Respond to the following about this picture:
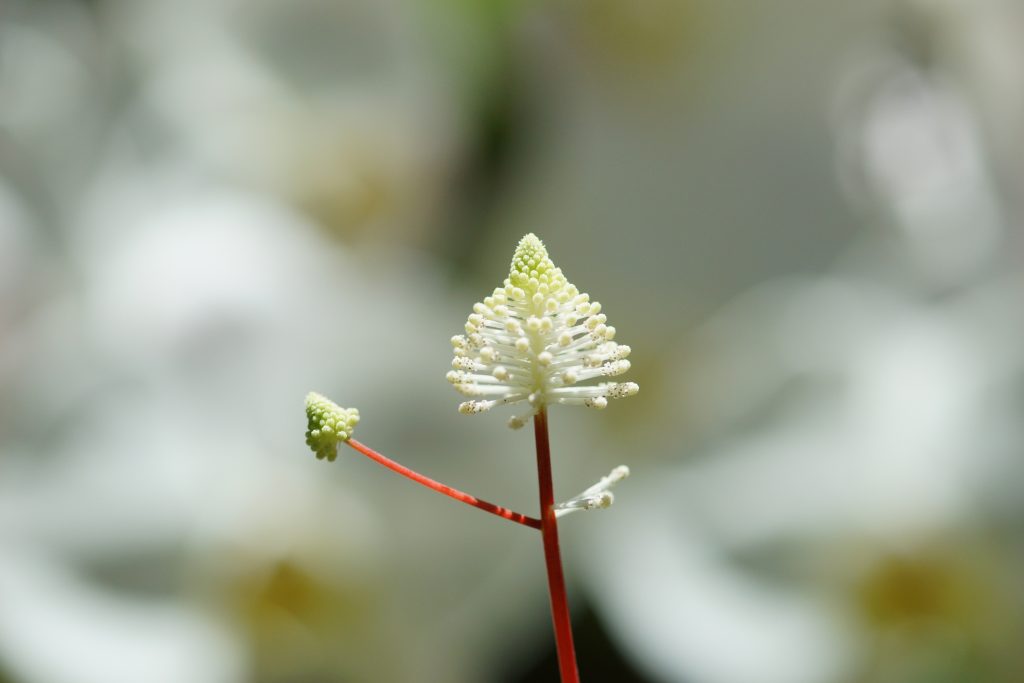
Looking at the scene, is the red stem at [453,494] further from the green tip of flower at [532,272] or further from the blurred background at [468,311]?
the blurred background at [468,311]

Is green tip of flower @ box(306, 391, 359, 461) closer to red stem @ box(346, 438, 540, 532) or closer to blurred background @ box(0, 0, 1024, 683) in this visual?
red stem @ box(346, 438, 540, 532)

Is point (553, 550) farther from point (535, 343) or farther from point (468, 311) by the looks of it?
point (468, 311)

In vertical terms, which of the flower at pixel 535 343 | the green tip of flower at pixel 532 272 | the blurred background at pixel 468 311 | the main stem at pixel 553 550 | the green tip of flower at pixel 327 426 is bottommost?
the main stem at pixel 553 550

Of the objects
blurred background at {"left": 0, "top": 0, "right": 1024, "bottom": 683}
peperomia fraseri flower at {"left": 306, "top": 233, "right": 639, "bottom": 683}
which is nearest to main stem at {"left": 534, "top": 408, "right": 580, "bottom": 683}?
peperomia fraseri flower at {"left": 306, "top": 233, "right": 639, "bottom": 683}

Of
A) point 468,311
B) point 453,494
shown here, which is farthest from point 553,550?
point 468,311

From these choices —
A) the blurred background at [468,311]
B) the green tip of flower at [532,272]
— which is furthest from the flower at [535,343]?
the blurred background at [468,311]

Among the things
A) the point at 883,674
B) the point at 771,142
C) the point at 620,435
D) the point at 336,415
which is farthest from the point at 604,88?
the point at 336,415

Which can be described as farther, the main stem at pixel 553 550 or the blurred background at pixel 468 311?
the blurred background at pixel 468 311
